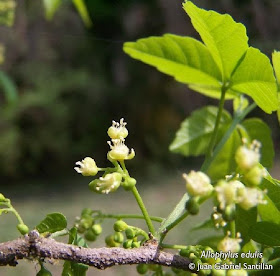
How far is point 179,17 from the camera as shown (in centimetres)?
635

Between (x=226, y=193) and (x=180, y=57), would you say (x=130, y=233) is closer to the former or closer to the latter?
(x=226, y=193)

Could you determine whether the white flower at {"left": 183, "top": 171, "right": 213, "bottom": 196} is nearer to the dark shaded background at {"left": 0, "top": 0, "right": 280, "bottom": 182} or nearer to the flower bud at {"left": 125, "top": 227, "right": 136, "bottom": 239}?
the flower bud at {"left": 125, "top": 227, "right": 136, "bottom": 239}

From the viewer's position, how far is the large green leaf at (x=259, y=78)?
441 mm

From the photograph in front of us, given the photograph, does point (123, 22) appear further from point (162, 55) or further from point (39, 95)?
point (162, 55)

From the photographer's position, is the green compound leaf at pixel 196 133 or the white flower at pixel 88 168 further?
the green compound leaf at pixel 196 133

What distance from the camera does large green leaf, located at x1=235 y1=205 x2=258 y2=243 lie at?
448 millimetres

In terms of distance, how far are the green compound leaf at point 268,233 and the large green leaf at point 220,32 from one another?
15 centimetres

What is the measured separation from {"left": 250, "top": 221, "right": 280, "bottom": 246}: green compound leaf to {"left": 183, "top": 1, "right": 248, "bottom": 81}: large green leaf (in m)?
0.15

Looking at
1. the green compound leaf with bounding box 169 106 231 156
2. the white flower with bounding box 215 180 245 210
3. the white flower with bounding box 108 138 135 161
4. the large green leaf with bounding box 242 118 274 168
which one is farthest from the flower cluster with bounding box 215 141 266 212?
the green compound leaf with bounding box 169 106 231 156

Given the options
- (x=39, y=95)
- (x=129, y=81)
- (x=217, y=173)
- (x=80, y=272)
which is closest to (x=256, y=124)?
(x=217, y=173)

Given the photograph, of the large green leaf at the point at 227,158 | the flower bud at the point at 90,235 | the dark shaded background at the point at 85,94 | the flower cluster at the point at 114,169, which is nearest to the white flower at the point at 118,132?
the flower cluster at the point at 114,169

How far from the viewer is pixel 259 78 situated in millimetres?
448

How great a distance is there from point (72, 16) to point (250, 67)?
22.1 feet

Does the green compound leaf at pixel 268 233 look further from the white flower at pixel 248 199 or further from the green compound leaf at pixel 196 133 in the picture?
the green compound leaf at pixel 196 133
